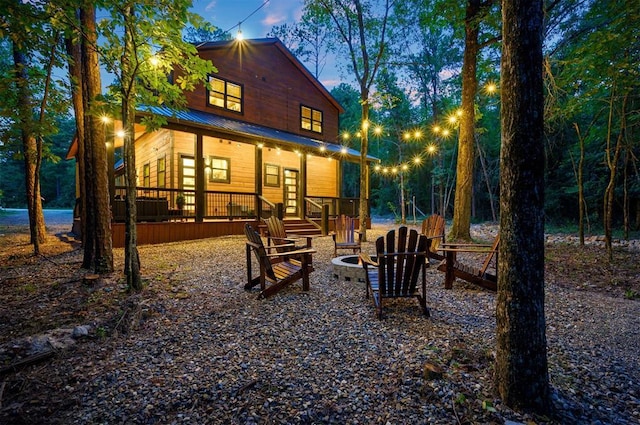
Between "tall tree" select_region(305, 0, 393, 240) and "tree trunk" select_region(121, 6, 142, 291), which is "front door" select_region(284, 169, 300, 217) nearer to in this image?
"tall tree" select_region(305, 0, 393, 240)

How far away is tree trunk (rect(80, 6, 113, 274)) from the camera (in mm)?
5031

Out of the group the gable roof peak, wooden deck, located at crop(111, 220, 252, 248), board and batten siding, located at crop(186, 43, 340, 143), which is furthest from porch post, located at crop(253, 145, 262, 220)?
the gable roof peak

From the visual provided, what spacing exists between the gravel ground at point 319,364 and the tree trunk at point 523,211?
271mm

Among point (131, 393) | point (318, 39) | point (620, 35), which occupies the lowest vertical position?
point (131, 393)

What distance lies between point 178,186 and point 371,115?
2264 centimetres

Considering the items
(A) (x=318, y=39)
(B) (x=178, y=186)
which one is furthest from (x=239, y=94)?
(A) (x=318, y=39)

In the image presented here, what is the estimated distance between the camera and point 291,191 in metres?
15.0

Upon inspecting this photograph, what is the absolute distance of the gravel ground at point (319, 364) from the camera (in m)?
1.90

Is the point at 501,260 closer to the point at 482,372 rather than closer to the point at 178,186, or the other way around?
the point at 482,372

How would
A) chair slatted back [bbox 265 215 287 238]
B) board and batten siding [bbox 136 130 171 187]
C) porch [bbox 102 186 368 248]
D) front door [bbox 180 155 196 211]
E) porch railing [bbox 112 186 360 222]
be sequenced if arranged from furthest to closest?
board and batten siding [bbox 136 130 171 187], front door [bbox 180 155 196 211], porch railing [bbox 112 186 360 222], porch [bbox 102 186 368 248], chair slatted back [bbox 265 215 287 238]

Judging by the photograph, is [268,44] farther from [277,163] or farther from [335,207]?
[335,207]

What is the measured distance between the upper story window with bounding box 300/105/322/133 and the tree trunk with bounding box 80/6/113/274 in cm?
1138

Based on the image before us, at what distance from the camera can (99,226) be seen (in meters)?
5.27

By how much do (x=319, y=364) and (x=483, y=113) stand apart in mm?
24845
